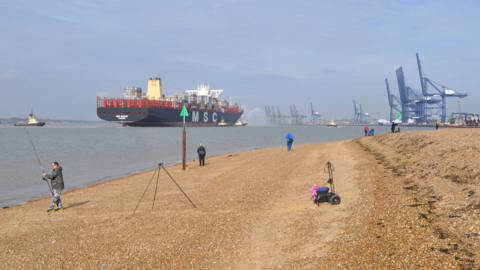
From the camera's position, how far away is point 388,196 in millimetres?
12203

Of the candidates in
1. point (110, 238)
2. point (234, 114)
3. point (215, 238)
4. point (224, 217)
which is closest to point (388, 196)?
point (224, 217)

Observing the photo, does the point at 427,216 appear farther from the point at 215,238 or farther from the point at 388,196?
the point at 215,238

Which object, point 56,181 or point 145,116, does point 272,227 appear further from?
point 145,116

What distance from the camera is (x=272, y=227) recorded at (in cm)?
1016

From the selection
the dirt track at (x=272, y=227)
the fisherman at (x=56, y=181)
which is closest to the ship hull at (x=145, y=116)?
the dirt track at (x=272, y=227)

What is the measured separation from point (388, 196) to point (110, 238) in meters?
7.30

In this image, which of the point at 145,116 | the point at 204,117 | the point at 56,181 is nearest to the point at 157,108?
the point at 145,116

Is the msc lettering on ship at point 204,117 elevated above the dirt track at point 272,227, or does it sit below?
above

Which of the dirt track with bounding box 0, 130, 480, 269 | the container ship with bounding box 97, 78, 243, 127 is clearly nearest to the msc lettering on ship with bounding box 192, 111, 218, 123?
the container ship with bounding box 97, 78, 243, 127

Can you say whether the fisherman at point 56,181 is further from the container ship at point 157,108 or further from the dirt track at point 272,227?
the container ship at point 157,108

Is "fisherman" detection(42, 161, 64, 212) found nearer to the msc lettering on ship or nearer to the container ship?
the container ship

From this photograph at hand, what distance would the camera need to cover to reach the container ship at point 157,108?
11594 centimetres

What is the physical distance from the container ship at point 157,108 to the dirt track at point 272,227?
9289 cm

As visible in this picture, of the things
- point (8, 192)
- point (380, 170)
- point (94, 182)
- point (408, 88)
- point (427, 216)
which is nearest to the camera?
point (427, 216)
